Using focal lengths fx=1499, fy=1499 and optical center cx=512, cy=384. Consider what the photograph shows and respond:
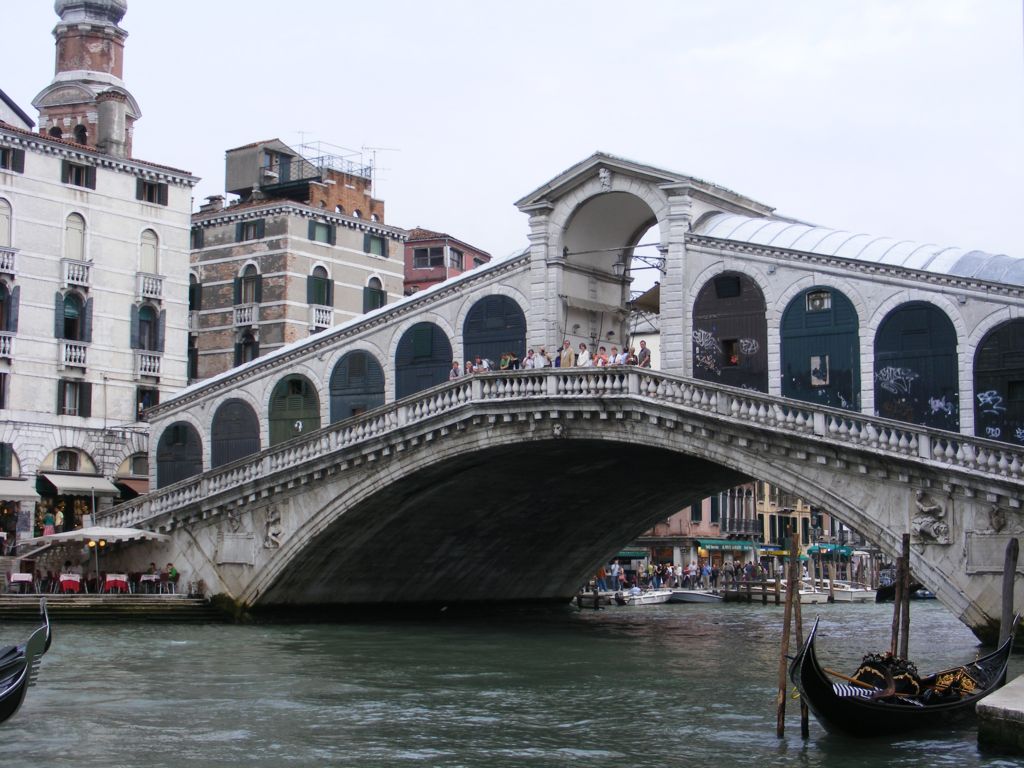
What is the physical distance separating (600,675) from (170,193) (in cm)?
2246

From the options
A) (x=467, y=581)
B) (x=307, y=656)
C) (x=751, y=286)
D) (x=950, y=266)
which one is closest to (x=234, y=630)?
(x=307, y=656)

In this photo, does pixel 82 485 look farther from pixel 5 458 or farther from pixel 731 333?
pixel 731 333

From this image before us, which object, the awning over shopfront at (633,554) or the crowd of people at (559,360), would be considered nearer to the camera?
the crowd of people at (559,360)

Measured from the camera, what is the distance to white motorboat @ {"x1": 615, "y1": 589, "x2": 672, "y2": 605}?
46.0m

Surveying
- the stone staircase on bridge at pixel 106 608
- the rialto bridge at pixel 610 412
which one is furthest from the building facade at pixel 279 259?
the stone staircase on bridge at pixel 106 608

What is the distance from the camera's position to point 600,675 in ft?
75.5

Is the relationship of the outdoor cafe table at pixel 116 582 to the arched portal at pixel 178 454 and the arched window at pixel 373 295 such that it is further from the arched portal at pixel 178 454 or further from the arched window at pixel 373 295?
the arched window at pixel 373 295

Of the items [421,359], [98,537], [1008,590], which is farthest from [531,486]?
[1008,590]

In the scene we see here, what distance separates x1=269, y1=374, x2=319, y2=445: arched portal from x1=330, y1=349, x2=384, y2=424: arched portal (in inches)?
26.3

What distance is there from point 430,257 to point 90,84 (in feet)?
62.5

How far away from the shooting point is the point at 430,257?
192 feet

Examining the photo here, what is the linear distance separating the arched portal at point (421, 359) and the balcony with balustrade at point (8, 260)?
33.5ft

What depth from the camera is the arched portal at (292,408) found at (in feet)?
113

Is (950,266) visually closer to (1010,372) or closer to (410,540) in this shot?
(1010,372)
